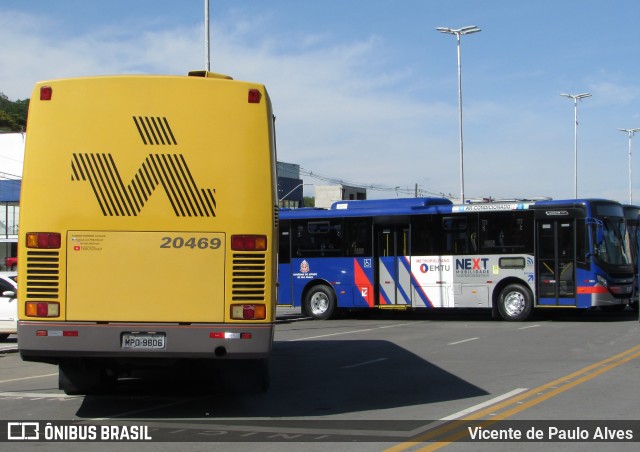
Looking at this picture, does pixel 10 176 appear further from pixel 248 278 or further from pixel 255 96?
pixel 248 278

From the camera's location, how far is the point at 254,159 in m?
9.16

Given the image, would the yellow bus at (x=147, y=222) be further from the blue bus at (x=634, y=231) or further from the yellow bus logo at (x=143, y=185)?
the blue bus at (x=634, y=231)

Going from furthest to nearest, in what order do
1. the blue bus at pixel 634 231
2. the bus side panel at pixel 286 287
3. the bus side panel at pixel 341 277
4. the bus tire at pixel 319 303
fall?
the bus side panel at pixel 286 287 → the bus tire at pixel 319 303 → the bus side panel at pixel 341 277 → the blue bus at pixel 634 231

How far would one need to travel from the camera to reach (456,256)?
2502cm

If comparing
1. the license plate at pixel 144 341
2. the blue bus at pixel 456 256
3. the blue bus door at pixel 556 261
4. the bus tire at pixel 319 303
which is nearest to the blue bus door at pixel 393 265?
the blue bus at pixel 456 256

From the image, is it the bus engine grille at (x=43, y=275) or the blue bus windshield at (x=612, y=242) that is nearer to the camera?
the bus engine grille at (x=43, y=275)

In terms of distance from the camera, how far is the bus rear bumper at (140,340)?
8844 millimetres

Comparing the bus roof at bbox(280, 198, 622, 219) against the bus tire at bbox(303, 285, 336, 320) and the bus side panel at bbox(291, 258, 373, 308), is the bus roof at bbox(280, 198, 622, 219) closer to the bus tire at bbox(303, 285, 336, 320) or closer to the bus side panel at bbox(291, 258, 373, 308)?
the bus side panel at bbox(291, 258, 373, 308)

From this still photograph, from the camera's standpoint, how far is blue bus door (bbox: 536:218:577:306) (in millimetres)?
23578

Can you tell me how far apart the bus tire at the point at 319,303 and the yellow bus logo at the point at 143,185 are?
1797 cm

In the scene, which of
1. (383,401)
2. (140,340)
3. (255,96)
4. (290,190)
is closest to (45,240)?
(140,340)

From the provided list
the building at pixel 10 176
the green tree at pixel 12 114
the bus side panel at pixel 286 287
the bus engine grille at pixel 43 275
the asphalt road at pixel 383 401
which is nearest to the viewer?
the asphalt road at pixel 383 401

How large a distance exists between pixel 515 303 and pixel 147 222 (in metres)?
17.1

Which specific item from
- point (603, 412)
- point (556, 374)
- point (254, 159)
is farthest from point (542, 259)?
point (254, 159)
